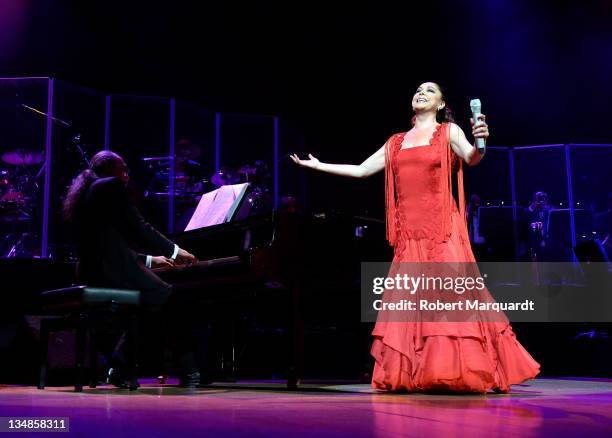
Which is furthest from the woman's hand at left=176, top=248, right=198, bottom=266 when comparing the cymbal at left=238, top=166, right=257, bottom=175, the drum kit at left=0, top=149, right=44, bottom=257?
the cymbal at left=238, top=166, right=257, bottom=175

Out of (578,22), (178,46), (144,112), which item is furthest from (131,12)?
(578,22)

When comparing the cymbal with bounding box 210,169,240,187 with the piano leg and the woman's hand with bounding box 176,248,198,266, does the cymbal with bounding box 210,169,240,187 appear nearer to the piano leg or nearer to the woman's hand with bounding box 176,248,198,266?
the woman's hand with bounding box 176,248,198,266

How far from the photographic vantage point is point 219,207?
4.61 meters

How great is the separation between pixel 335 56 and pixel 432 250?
5.55 meters

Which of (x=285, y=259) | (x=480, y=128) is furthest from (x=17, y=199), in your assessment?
(x=480, y=128)

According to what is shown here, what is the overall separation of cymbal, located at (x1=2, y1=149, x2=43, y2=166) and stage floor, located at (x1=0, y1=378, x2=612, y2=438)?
5280mm

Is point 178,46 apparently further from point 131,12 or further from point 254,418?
point 254,418

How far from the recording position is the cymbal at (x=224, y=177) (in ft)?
28.8

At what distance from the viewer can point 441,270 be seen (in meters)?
3.81

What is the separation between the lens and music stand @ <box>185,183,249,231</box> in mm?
4430

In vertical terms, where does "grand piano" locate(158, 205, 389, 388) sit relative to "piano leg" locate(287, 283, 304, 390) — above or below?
above

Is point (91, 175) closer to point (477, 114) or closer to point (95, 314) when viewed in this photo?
point (95, 314)

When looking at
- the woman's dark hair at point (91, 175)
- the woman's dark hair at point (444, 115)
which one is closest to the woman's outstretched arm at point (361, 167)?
the woman's dark hair at point (444, 115)

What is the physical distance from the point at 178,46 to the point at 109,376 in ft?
17.1
